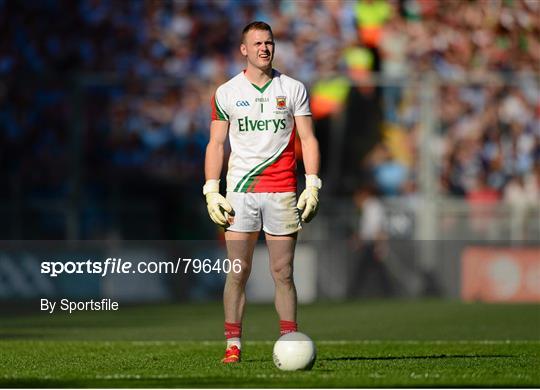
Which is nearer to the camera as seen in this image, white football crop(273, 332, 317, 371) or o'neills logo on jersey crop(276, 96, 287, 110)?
white football crop(273, 332, 317, 371)

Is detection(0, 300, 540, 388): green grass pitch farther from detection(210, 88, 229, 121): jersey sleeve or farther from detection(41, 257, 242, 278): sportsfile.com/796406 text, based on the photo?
detection(210, 88, 229, 121): jersey sleeve

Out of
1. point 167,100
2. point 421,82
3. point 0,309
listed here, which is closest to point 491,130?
point 421,82

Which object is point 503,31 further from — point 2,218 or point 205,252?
point 2,218

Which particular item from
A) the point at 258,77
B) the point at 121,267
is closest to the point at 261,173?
the point at 258,77

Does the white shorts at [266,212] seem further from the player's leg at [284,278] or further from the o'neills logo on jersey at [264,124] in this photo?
the o'neills logo on jersey at [264,124]

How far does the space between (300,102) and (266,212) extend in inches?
29.1

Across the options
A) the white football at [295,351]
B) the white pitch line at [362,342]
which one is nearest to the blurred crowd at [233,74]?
the white pitch line at [362,342]

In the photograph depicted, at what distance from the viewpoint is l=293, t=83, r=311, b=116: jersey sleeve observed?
8.73m

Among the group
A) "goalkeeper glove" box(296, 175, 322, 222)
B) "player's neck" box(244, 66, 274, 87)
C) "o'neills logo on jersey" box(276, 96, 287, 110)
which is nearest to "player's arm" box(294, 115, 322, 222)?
"goalkeeper glove" box(296, 175, 322, 222)

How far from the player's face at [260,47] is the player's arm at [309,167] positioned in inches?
17.0

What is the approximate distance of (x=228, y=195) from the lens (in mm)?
8836

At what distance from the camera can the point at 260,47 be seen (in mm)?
8602

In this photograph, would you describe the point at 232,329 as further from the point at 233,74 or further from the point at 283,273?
the point at 233,74

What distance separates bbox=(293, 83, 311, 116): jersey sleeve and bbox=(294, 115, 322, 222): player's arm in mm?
29
